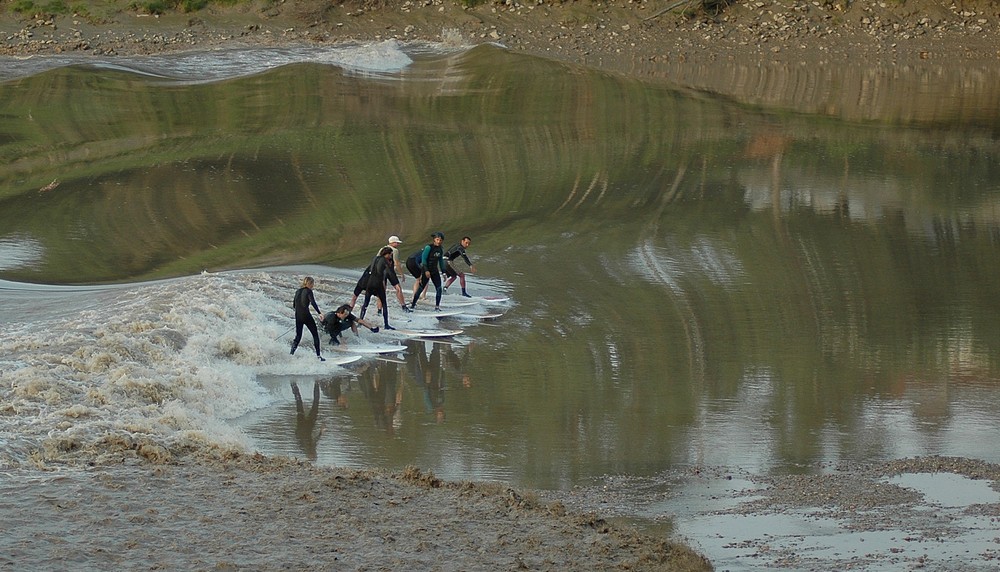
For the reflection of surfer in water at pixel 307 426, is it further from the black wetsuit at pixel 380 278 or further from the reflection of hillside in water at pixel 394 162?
the reflection of hillside in water at pixel 394 162

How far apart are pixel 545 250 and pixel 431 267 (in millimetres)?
3993

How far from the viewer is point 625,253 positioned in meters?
25.3

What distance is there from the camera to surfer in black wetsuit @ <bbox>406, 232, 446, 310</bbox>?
2238 cm

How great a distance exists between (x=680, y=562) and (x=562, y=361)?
800 centimetres

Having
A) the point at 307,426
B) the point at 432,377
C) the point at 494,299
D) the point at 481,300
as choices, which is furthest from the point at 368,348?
the point at 307,426

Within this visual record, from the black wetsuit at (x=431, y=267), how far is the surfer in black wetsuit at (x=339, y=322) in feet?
7.23

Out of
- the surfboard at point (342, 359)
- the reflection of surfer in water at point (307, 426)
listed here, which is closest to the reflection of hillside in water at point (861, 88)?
the surfboard at point (342, 359)

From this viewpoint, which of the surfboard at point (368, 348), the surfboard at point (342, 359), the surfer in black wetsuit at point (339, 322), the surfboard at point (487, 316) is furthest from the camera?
the surfboard at point (487, 316)

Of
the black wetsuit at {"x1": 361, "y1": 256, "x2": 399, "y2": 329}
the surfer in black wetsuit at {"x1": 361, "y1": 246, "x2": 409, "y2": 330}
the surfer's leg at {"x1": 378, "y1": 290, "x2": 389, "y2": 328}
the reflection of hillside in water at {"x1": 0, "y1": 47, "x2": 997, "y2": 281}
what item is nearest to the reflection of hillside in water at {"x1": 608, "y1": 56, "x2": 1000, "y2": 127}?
the reflection of hillside in water at {"x1": 0, "y1": 47, "x2": 997, "y2": 281}

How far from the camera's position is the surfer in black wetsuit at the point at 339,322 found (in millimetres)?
19969

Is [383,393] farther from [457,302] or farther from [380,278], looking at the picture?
[457,302]

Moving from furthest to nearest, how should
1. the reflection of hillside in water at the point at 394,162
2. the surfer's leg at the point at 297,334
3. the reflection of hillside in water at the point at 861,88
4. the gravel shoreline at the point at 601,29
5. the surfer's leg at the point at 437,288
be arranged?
the gravel shoreline at the point at 601,29
the reflection of hillside in water at the point at 861,88
the reflection of hillside in water at the point at 394,162
the surfer's leg at the point at 437,288
the surfer's leg at the point at 297,334

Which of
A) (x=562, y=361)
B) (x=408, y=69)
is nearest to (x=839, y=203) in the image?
(x=562, y=361)

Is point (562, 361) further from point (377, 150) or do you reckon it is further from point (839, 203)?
point (377, 150)
